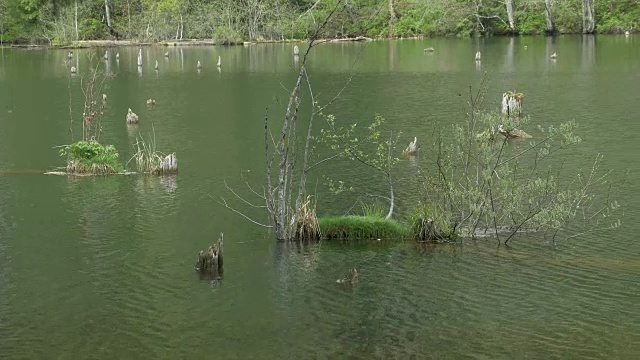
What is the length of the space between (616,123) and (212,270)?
2271 centimetres

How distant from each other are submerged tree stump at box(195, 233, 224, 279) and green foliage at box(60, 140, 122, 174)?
1057cm

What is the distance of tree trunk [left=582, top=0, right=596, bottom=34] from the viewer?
93875 millimetres

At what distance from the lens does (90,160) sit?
1074 inches

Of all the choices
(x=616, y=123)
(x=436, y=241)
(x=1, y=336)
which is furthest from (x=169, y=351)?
(x=616, y=123)

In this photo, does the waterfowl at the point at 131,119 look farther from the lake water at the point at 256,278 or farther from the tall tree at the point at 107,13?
the tall tree at the point at 107,13

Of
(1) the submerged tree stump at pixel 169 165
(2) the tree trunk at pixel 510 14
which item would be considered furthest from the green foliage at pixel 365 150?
(2) the tree trunk at pixel 510 14

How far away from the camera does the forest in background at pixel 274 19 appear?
96562mm

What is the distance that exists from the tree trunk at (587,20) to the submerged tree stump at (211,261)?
83119 millimetres

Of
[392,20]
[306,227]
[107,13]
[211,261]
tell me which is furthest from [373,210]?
[107,13]

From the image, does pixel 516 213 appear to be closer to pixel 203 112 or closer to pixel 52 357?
pixel 52 357

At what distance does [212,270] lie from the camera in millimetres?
17438

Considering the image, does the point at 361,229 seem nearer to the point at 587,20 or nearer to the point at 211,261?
the point at 211,261

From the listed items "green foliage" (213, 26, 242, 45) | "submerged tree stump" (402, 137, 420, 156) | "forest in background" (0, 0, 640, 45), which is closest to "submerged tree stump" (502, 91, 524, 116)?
"submerged tree stump" (402, 137, 420, 156)

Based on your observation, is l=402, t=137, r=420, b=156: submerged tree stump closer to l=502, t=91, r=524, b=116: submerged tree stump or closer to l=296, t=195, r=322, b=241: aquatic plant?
l=502, t=91, r=524, b=116: submerged tree stump
